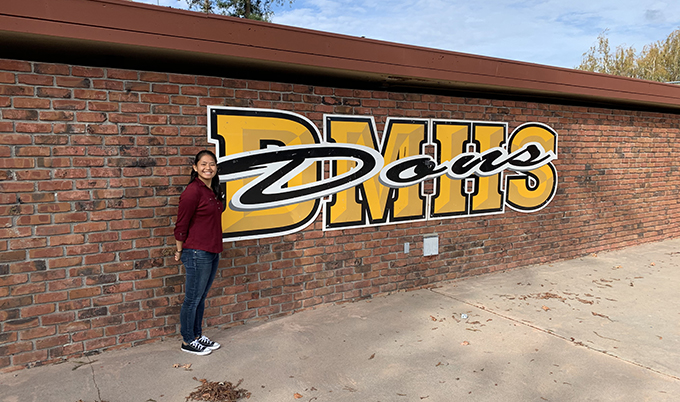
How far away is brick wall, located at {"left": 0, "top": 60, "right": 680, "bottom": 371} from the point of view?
3508 mm

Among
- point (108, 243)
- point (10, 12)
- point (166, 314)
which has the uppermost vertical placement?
point (10, 12)

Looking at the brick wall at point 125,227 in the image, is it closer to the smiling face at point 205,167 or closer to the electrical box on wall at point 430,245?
the electrical box on wall at point 430,245

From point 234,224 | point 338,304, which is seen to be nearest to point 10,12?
point 234,224

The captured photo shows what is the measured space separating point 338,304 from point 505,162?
130 inches

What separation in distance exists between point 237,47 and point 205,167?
1.10 meters

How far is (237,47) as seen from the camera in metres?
3.87

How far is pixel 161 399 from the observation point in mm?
3158

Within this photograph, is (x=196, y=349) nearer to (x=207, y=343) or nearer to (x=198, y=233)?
(x=207, y=343)

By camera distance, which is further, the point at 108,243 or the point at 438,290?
the point at 438,290

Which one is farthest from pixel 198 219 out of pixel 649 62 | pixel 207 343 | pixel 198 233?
pixel 649 62

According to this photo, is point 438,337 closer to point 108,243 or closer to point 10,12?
point 108,243

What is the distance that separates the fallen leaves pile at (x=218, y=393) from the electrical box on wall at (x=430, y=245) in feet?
10.5

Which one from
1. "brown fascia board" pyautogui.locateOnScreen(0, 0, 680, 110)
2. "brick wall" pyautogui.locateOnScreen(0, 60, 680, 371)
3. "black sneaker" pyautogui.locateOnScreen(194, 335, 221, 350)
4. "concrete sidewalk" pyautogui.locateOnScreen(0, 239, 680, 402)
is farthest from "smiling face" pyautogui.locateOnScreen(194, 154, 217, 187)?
"concrete sidewalk" pyautogui.locateOnScreen(0, 239, 680, 402)

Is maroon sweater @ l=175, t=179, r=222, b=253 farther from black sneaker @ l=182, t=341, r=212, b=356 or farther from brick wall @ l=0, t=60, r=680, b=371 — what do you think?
black sneaker @ l=182, t=341, r=212, b=356
